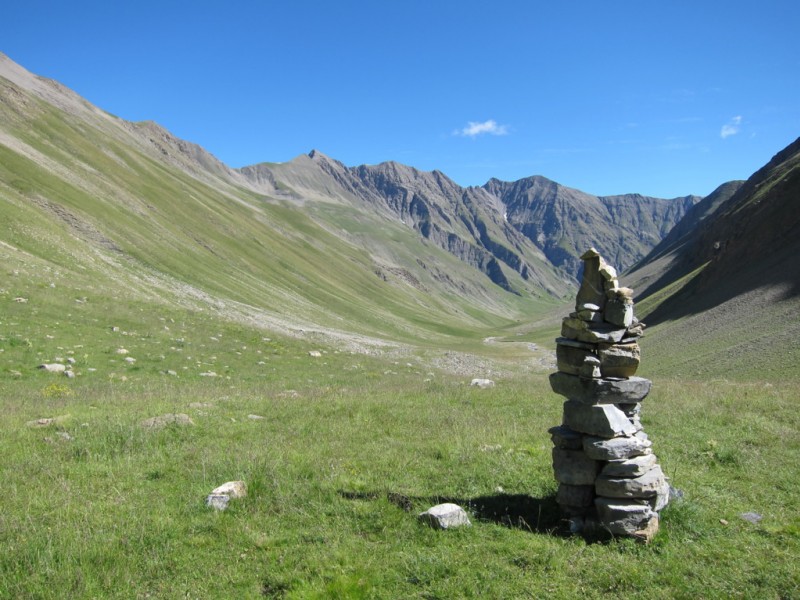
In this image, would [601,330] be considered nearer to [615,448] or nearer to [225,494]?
[615,448]

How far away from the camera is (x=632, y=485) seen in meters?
8.74

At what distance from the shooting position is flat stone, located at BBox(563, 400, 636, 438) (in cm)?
913

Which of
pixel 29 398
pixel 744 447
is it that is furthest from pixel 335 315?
pixel 744 447

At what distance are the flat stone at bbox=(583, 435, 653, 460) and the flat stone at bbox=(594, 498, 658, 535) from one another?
0.86 m

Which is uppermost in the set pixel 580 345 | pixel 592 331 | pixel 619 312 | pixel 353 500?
pixel 619 312

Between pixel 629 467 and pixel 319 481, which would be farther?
pixel 319 481

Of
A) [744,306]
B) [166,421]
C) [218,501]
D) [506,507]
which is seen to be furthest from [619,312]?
[744,306]

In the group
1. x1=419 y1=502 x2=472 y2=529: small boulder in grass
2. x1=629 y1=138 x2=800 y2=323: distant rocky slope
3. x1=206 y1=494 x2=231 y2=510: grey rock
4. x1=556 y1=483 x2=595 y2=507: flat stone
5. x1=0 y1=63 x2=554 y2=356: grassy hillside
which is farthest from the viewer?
x1=629 y1=138 x2=800 y2=323: distant rocky slope

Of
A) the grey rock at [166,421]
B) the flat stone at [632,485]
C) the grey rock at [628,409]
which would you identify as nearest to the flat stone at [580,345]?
the grey rock at [628,409]

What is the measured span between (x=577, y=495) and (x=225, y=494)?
7.03m

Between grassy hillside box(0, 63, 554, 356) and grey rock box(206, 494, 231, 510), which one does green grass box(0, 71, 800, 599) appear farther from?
grassy hillside box(0, 63, 554, 356)

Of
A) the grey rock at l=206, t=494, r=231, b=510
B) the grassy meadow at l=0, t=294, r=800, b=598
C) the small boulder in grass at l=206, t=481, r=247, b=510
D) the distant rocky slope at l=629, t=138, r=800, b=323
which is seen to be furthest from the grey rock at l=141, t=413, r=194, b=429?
the distant rocky slope at l=629, t=138, r=800, b=323

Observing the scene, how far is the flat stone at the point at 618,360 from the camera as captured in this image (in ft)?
31.5

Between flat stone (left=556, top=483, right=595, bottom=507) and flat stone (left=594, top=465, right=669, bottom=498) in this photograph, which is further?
flat stone (left=556, top=483, right=595, bottom=507)
